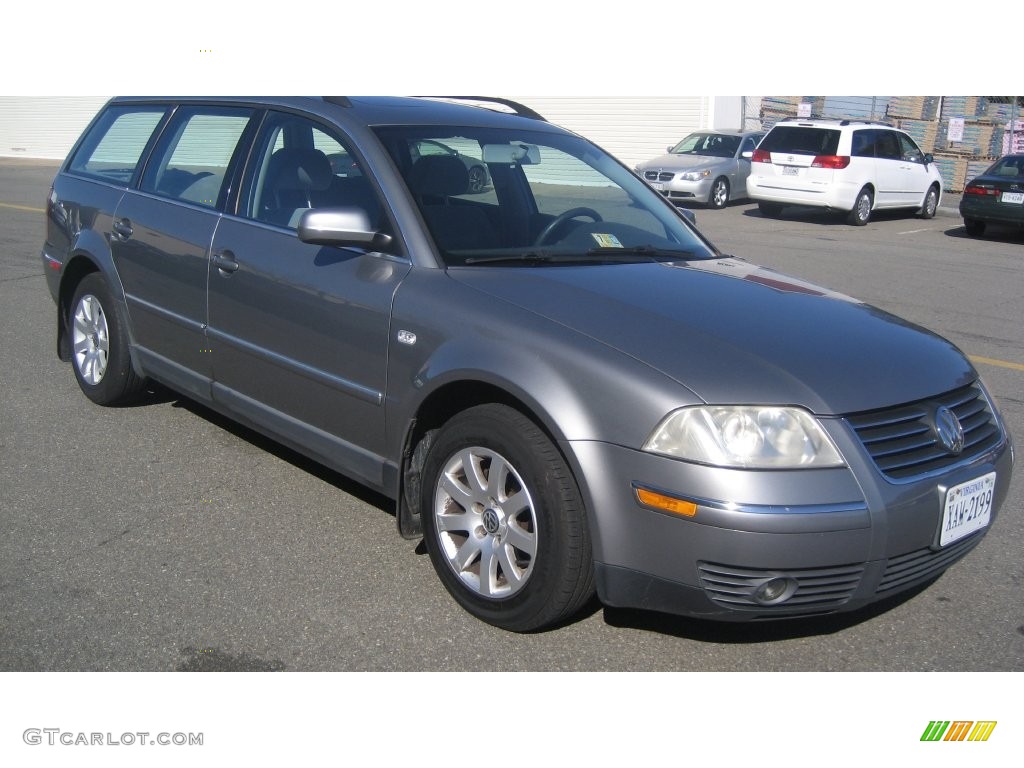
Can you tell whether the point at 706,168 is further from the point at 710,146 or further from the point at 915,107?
the point at 915,107

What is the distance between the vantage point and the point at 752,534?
2.97 meters

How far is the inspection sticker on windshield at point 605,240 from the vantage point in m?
4.31

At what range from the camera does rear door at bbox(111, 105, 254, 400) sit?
4.83 meters

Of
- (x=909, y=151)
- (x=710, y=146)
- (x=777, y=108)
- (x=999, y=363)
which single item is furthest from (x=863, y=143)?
(x=999, y=363)

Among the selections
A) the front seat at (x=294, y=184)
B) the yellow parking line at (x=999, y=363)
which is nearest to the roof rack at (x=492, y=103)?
the front seat at (x=294, y=184)

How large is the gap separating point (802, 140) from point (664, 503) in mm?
16141

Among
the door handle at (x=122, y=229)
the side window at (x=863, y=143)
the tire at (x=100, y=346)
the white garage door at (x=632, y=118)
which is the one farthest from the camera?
the white garage door at (x=632, y=118)

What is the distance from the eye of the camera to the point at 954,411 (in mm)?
3504

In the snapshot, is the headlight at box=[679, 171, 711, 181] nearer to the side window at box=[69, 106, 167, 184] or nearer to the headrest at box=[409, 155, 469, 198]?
the side window at box=[69, 106, 167, 184]

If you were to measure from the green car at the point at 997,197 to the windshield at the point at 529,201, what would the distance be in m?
13.0

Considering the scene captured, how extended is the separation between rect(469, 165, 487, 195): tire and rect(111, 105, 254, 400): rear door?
1147 mm

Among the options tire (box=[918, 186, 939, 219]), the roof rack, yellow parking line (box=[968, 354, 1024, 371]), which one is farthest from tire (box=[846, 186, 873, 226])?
the roof rack

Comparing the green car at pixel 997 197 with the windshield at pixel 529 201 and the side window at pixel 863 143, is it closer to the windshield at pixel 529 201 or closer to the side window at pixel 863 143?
the side window at pixel 863 143

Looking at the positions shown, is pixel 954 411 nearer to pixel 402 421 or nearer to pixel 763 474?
pixel 763 474
